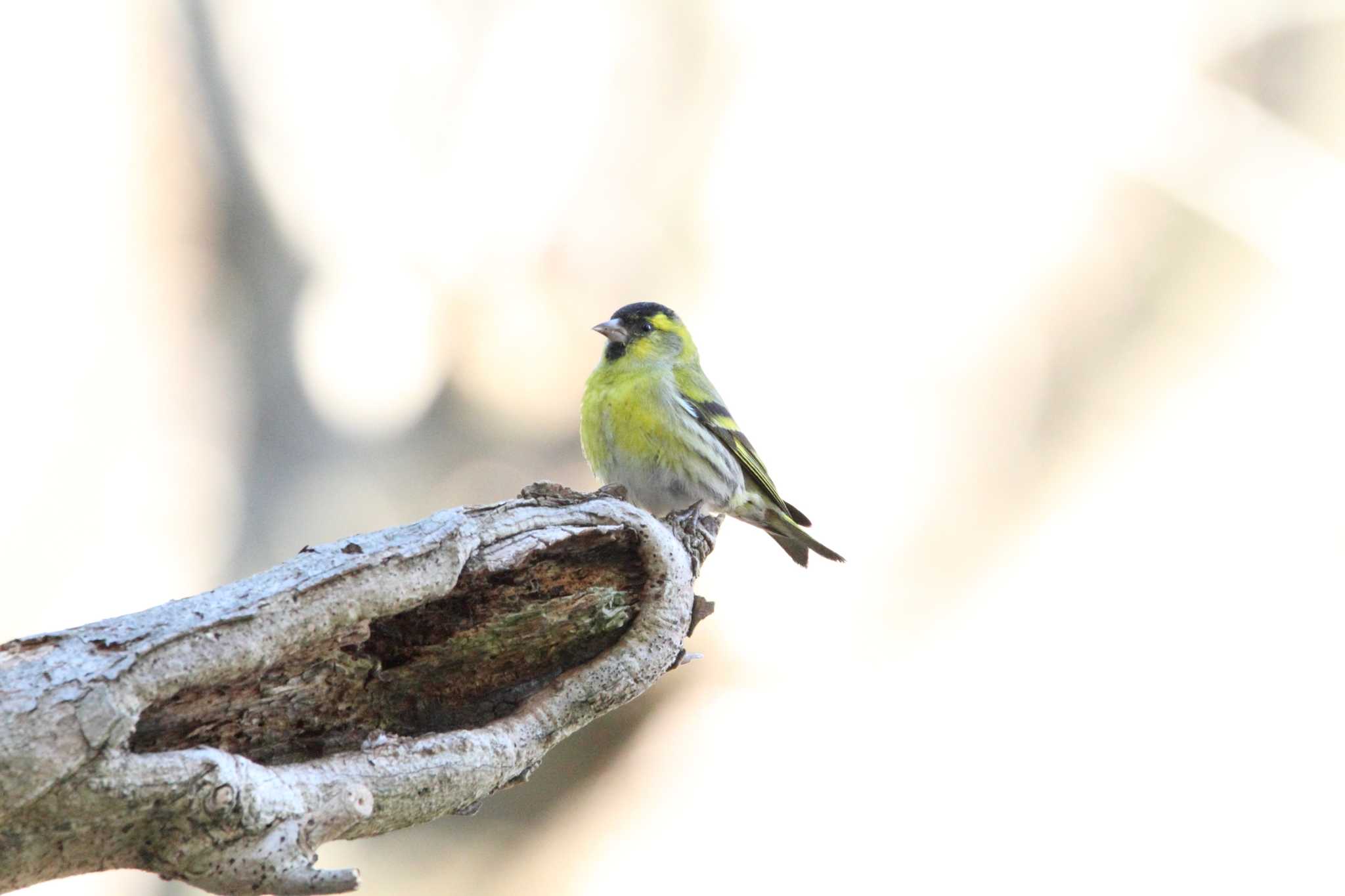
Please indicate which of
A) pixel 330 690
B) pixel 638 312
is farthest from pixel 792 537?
pixel 330 690

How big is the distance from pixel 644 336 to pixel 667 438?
67cm

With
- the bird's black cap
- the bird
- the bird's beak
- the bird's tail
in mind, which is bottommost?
the bird's tail

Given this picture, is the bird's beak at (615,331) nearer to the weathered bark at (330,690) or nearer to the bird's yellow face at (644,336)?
the bird's yellow face at (644,336)

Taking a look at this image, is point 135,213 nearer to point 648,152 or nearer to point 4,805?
point 648,152

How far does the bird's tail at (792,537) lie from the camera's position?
4.67m

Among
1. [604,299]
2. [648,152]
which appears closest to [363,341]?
[604,299]

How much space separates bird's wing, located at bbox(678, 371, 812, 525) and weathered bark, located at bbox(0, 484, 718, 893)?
6.82ft

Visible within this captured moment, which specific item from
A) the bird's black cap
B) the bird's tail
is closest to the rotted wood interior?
the bird's tail

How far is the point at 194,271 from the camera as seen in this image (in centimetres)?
648

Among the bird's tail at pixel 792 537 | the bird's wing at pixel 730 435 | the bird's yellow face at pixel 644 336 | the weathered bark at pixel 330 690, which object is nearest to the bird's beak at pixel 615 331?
the bird's yellow face at pixel 644 336

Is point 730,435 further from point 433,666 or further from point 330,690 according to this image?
point 330,690

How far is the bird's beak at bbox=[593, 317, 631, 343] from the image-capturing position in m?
4.77

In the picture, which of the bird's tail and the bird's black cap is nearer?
the bird's tail

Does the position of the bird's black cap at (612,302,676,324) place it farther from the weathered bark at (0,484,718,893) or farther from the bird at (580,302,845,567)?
the weathered bark at (0,484,718,893)
